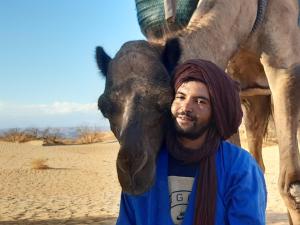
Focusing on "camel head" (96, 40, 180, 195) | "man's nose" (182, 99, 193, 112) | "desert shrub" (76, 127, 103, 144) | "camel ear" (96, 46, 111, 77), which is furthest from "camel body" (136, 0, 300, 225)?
"desert shrub" (76, 127, 103, 144)

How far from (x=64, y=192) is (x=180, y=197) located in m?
10.4

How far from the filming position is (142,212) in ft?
7.90

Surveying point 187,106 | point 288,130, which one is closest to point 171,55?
point 187,106

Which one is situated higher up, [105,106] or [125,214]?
[105,106]

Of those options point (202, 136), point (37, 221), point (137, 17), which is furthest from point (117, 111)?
point (37, 221)

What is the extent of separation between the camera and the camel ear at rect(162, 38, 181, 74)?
305 cm

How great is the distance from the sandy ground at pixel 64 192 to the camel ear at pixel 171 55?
16.5 feet

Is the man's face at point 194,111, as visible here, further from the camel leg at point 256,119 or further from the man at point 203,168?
the camel leg at point 256,119

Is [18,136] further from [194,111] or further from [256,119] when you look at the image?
[194,111]

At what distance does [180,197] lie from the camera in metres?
2.32

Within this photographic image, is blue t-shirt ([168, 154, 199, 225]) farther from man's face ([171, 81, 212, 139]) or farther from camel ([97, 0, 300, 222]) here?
camel ([97, 0, 300, 222])

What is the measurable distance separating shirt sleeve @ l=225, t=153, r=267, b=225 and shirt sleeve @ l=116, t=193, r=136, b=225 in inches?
20.0

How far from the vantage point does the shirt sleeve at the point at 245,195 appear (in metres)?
2.16

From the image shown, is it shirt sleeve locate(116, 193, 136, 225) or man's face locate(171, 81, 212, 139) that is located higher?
man's face locate(171, 81, 212, 139)
